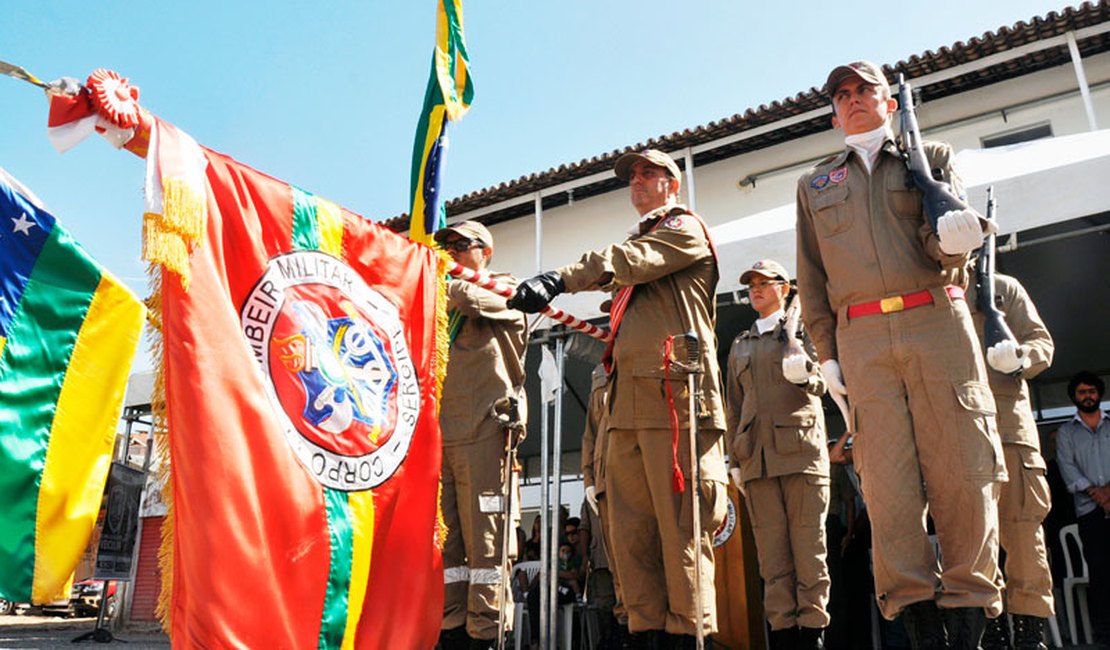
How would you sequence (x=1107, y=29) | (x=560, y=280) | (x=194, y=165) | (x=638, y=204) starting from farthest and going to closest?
(x=1107, y=29) < (x=638, y=204) < (x=560, y=280) < (x=194, y=165)

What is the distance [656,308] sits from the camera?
349 cm

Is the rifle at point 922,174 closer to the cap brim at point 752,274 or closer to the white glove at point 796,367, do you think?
the white glove at point 796,367

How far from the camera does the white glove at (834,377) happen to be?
2.91m

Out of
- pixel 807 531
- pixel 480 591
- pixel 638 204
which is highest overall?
pixel 638 204

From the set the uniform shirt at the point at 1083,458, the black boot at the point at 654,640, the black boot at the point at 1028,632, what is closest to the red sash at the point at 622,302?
the black boot at the point at 654,640

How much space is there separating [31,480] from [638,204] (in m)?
2.83

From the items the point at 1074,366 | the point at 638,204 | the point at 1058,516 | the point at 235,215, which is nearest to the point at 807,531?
the point at 638,204

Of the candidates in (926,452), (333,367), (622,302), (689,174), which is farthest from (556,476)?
(689,174)

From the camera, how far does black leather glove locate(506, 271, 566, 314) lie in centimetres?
306

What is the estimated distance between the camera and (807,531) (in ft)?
13.4

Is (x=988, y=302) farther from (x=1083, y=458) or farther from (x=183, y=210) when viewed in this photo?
(x=183, y=210)

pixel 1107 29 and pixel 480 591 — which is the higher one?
pixel 1107 29

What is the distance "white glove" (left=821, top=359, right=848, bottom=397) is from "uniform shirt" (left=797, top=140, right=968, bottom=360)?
0.14 ft

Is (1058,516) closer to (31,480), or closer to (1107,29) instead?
(31,480)
